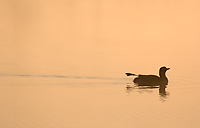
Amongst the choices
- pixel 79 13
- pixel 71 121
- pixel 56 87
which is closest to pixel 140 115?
pixel 71 121

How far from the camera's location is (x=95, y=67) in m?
28.6

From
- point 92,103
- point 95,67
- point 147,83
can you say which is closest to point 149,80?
point 147,83

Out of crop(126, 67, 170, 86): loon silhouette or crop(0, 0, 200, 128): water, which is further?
crop(126, 67, 170, 86): loon silhouette

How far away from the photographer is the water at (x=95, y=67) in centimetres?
1847

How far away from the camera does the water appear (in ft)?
60.6

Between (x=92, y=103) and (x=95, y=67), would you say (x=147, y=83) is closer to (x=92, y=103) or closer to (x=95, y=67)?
(x=95, y=67)

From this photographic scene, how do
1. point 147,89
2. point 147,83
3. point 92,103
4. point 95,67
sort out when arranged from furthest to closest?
1. point 95,67
2. point 147,83
3. point 147,89
4. point 92,103

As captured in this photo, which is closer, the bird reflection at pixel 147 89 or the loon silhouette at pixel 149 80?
the bird reflection at pixel 147 89

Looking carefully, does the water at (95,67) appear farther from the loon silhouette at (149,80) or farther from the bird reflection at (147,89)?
the loon silhouette at (149,80)

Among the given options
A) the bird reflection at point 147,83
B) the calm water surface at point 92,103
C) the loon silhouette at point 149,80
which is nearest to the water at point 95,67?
the calm water surface at point 92,103

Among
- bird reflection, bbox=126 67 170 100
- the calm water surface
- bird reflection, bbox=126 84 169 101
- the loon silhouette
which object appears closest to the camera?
the calm water surface


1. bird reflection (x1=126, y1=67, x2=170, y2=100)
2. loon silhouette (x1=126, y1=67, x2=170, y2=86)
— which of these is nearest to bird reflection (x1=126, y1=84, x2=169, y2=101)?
bird reflection (x1=126, y1=67, x2=170, y2=100)

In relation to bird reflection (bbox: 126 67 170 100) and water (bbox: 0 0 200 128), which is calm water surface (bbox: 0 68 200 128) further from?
bird reflection (bbox: 126 67 170 100)

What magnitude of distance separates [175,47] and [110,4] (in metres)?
32.9
